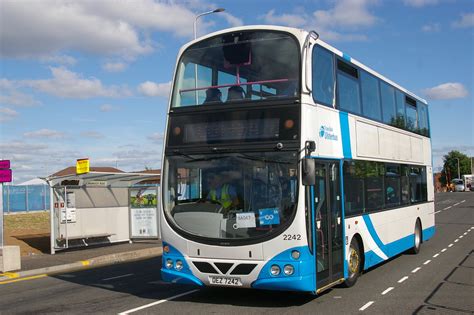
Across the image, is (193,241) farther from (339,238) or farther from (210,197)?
(339,238)

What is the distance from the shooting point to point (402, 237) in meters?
14.3

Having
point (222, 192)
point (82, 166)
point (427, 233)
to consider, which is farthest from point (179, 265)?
point (427, 233)

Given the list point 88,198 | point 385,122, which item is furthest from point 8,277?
point 385,122

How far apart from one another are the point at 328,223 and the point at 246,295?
6.52 feet

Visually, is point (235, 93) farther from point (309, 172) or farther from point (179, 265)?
point (179, 265)

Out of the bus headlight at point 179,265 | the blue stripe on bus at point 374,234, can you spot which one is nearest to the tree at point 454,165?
the blue stripe on bus at point 374,234

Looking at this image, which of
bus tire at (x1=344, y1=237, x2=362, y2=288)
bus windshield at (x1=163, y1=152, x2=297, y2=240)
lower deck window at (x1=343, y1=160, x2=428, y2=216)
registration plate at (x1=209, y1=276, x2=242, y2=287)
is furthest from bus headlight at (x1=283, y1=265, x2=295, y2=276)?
lower deck window at (x1=343, y1=160, x2=428, y2=216)

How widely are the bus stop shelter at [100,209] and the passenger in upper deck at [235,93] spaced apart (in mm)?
10167

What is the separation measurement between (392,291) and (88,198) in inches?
498

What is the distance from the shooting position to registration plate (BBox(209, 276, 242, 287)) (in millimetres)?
8625

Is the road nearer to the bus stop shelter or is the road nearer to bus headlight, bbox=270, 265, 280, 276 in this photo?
bus headlight, bbox=270, 265, 280, 276

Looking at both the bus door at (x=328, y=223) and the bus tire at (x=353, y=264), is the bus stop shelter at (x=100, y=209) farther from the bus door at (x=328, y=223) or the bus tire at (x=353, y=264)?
the bus door at (x=328, y=223)

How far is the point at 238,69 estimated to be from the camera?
9.41m

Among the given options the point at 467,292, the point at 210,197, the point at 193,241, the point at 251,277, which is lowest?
the point at 467,292
